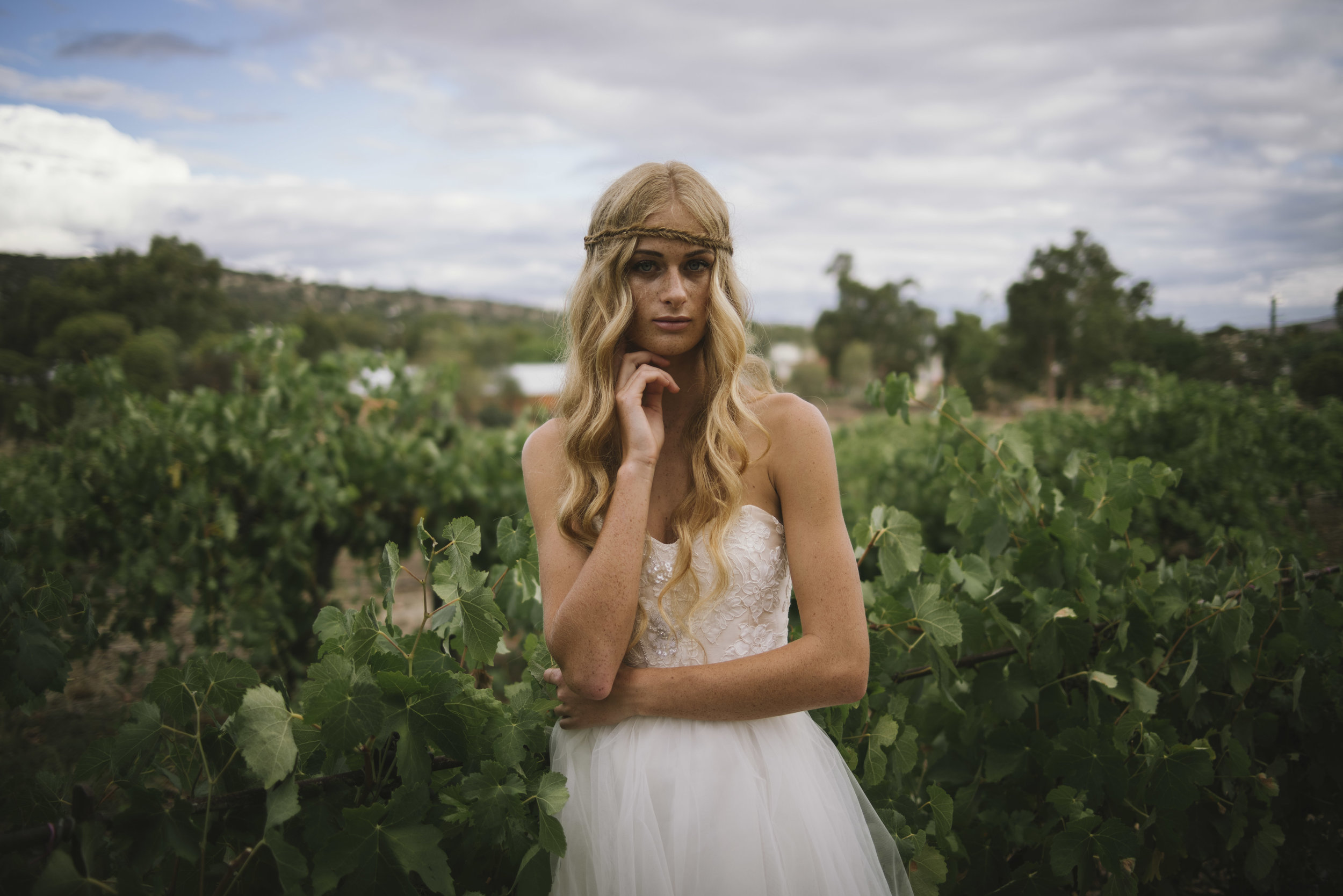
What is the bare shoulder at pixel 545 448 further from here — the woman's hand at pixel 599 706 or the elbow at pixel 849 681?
the elbow at pixel 849 681

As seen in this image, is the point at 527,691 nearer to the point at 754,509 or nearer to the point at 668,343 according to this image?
the point at 754,509

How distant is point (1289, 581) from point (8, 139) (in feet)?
22.3

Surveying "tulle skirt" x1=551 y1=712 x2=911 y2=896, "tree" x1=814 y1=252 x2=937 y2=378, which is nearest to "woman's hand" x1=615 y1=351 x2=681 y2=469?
"tulle skirt" x1=551 y1=712 x2=911 y2=896

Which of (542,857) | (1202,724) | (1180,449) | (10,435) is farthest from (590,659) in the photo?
(10,435)

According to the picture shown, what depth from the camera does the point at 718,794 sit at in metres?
1.55

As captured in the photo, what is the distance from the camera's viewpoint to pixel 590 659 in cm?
157

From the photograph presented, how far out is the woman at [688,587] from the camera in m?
1.52

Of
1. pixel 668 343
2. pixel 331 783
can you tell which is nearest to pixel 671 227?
pixel 668 343

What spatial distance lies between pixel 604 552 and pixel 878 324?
178ft

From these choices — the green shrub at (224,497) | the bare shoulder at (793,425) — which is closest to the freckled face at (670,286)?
the bare shoulder at (793,425)

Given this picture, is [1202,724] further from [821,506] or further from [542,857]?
[542,857]

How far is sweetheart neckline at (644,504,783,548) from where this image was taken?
5.88 feet

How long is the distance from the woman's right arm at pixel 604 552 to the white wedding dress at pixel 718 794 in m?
0.15

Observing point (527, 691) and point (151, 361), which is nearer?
point (527, 691)
